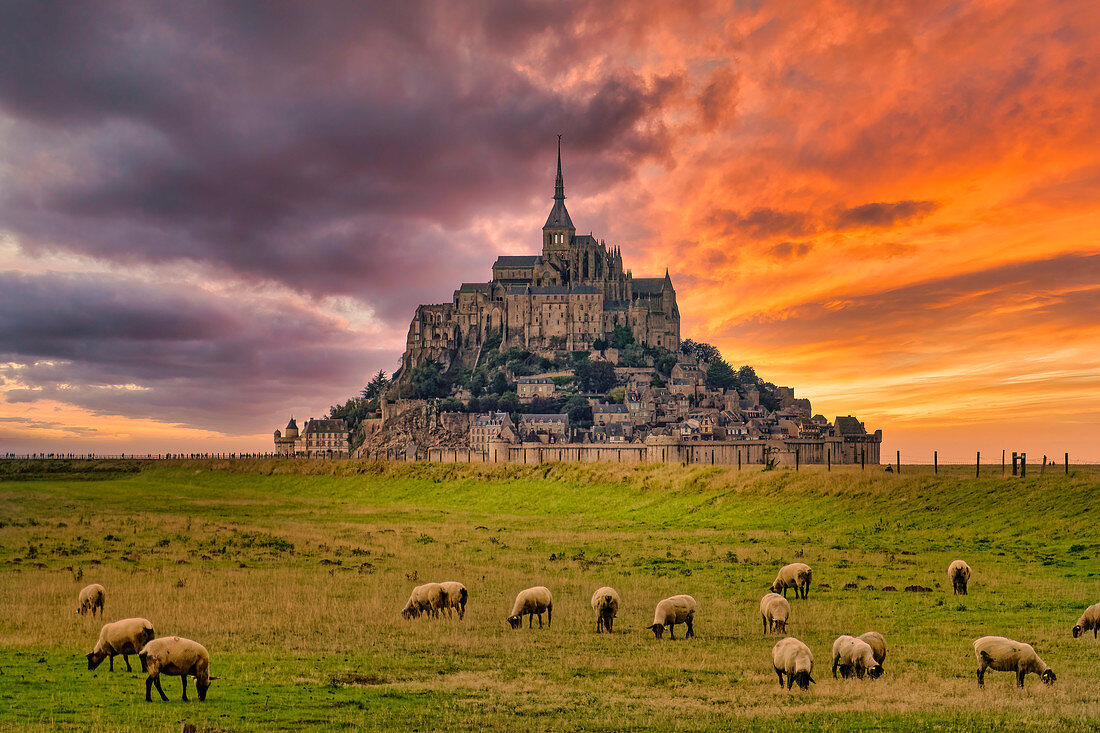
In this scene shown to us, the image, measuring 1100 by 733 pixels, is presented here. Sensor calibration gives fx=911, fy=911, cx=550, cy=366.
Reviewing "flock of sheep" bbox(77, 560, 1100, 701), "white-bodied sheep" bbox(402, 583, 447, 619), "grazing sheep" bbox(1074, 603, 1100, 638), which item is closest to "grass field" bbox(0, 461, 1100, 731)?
"grazing sheep" bbox(1074, 603, 1100, 638)

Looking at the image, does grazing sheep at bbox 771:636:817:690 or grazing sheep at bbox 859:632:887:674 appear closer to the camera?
grazing sheep at bbox 771:636:817:690

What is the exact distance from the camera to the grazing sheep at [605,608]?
24.7 meters

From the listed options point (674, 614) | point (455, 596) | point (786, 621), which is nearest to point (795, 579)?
point (786, 621)

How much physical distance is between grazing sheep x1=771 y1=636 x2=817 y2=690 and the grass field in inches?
12.7

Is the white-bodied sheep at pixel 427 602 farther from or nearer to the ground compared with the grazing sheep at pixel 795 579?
nearer to the ground

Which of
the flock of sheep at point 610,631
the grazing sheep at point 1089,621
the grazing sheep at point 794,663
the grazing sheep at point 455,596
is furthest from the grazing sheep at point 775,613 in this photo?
the grazing sheep at point 455,596

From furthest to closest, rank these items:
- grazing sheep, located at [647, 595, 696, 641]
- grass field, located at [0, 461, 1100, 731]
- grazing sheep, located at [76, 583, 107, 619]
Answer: grazing sheep, located at [76, 583, 107, 619], grazing sheep, located at [647, 595, 696, 641], grass field, located at [0, 461, 1100, 731]

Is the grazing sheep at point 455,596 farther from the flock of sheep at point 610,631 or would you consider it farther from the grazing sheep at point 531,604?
the grazing sheep at point 531,604

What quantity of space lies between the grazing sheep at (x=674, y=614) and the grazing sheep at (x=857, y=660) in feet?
17.8

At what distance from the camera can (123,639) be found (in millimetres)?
19875

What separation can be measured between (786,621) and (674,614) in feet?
10.5

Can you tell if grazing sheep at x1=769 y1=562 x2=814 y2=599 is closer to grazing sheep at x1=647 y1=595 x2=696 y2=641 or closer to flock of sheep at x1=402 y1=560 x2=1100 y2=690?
flock of sheep at x1=402 y1=560 x2=1100 y2=690

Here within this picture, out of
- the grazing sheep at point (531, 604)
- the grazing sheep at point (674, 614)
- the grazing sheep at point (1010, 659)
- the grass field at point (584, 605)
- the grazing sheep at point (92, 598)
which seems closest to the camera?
the grass field at point (584, 605)

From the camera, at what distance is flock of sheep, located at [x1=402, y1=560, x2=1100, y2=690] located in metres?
18.0
